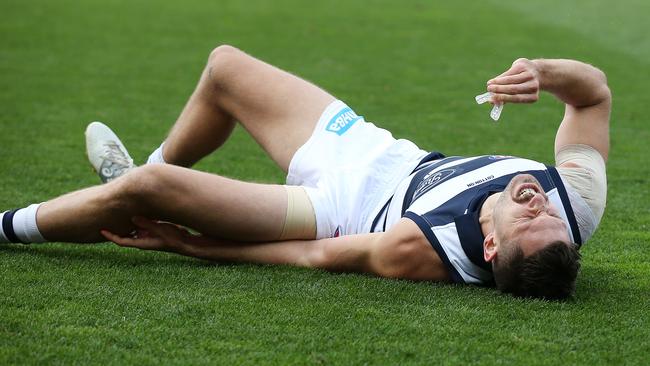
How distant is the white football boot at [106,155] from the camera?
5105 millimetres

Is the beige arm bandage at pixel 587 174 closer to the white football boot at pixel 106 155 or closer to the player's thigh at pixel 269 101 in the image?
the player's thigh at pixel 269 101

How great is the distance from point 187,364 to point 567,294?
148 centimetres

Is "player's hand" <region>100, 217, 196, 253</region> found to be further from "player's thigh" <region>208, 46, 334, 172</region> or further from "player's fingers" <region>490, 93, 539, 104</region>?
"player's fingers" <region>490, 93, 539, 104</region>

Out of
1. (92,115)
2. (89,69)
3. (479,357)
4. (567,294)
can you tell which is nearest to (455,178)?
(567,294)

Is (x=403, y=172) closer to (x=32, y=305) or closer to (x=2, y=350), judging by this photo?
(x=32, y=305)

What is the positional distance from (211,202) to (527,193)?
1.15 metres

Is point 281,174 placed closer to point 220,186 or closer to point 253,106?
point 253,106

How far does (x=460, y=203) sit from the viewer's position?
405 centimetres

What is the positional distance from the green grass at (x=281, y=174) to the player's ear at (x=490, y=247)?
148 millimetres

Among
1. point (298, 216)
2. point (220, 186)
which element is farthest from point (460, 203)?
point (220, 186)

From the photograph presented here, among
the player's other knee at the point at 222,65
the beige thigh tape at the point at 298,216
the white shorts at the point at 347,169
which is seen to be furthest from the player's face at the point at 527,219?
the player's other knee at the point at 222,65

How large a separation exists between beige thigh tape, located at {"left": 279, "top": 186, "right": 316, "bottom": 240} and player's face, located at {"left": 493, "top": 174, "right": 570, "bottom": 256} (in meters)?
0.75

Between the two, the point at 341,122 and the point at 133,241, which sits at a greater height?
the point at 341,122

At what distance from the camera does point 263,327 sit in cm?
348
